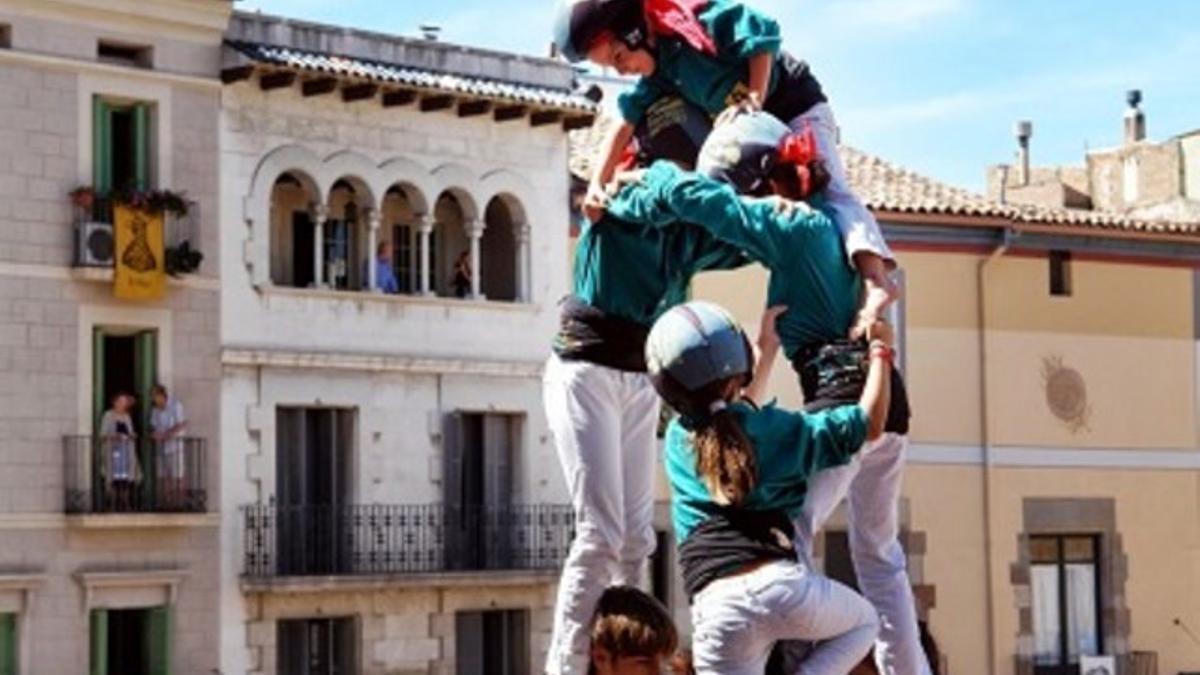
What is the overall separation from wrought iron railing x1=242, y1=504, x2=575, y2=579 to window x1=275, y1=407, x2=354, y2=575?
1cm

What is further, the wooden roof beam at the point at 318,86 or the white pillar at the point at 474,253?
the white pillar at the point at 474,253

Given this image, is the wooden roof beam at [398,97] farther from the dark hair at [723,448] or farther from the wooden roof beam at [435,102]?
the dark hair at [723,448]

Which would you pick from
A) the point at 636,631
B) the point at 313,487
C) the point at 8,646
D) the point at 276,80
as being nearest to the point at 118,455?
the point at 8,646

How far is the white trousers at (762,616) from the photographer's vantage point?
30.1 ft

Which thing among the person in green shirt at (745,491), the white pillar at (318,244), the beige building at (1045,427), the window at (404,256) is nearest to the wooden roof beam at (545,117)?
the beige building at (1045,427)

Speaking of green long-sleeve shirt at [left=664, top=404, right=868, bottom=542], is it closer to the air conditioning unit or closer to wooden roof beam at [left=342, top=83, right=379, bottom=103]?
the air conditioning unit

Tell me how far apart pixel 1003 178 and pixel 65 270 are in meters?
29.6

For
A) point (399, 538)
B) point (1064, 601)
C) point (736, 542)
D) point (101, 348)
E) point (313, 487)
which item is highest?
point (101, 348)

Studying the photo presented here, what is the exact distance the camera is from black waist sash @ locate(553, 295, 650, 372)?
10391mm

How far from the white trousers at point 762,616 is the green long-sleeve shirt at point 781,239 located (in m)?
1.04

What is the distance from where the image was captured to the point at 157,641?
116 feet

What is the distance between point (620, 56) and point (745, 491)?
6.54 ft

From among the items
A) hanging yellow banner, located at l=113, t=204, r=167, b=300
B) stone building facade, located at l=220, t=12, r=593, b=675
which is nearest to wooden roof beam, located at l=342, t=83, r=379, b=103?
stone building facade, located at l=220, t=12, r=593, b=675

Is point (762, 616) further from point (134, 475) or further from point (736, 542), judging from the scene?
point (134, 475)
